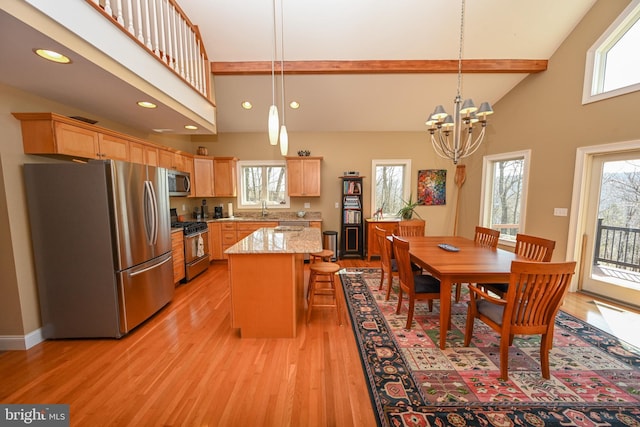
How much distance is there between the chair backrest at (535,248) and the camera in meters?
2.41

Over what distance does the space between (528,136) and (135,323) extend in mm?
6187

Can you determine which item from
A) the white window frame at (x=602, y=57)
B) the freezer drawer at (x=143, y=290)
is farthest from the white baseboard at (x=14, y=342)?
the white window frame at (x=602, y=57)

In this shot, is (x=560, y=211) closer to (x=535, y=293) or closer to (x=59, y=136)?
(x=535, y=293)

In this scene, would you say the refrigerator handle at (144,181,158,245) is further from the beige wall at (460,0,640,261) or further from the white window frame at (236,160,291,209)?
the beige wall at (460,0,640,261)

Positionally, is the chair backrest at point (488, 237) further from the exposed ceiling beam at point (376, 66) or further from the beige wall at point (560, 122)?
the exposed ceiling beam at point (376, 66)

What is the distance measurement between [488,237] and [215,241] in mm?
4807

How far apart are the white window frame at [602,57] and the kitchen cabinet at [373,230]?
Result: 328 centimetres

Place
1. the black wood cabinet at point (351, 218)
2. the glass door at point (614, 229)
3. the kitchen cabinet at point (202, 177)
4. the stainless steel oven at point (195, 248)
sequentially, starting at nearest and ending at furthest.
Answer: the glass door at point (614, 229) → the stainless steel oven at point (195, 248) → the kitchen cabinet at point (202, 177) → the black wood cabinet at point (351, 218)

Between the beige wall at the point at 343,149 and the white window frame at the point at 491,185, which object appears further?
the beige wall at the point at 343,149

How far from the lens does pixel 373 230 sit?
5.08 metres

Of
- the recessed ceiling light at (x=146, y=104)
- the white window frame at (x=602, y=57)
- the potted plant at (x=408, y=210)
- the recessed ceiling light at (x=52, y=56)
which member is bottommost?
the potted plant at (x=408, y=210)

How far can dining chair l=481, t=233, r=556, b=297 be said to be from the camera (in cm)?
242

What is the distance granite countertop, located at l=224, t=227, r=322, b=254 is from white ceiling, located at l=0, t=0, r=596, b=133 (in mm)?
1879

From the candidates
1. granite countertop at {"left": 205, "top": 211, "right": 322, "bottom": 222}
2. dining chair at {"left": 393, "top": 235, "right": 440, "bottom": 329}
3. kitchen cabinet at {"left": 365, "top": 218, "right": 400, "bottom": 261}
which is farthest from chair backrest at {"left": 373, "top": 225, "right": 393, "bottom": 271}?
granite countertop at {"left": 205, "top": 211, "right": 322, "bottom": 222}
